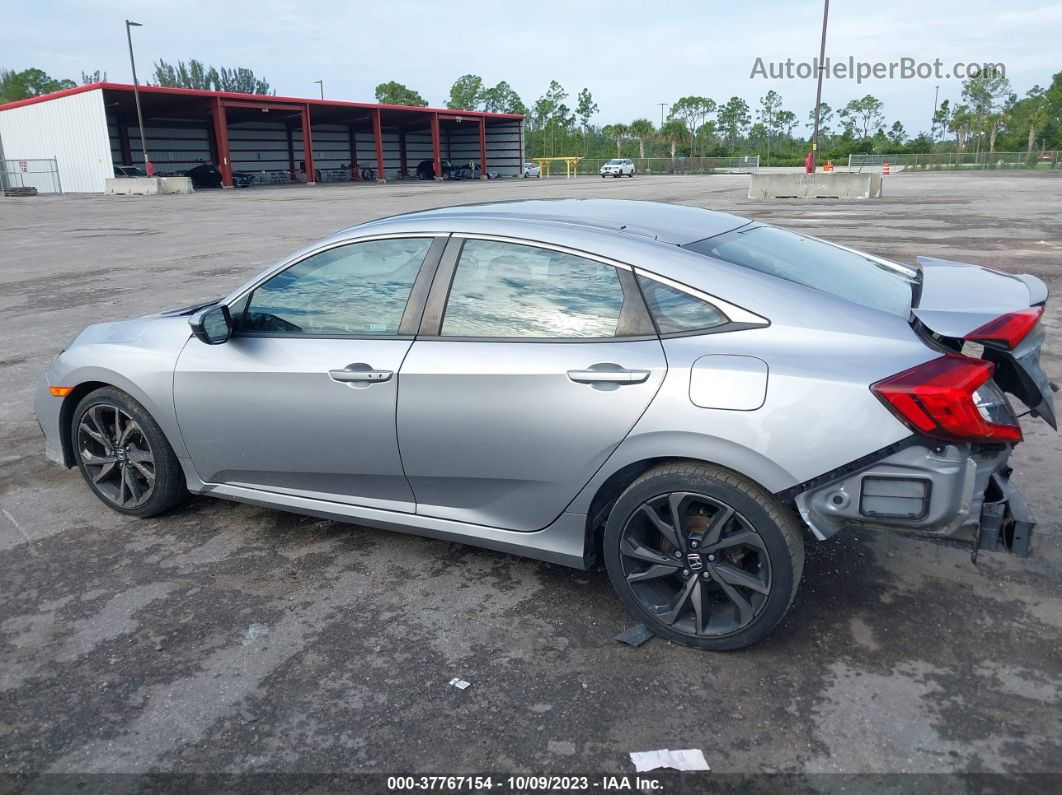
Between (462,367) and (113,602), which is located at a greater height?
(462,367)

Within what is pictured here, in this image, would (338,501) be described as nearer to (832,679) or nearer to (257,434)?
(257,434)

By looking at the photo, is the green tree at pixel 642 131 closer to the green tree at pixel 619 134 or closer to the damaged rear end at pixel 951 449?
the green tree at pixel 619 134

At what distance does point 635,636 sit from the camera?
3.08 meters

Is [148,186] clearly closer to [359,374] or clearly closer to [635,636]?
[359,374]

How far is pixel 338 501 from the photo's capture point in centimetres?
365

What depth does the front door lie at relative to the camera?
342cm

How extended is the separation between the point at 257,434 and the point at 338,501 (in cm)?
47

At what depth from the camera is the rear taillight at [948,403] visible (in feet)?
8.37

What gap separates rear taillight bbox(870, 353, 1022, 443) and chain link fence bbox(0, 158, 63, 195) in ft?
174

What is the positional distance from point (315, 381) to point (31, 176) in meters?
53.9

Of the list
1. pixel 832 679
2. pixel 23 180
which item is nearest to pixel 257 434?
pixel 832 679

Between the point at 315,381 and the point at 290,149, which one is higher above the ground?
the point at 290,149

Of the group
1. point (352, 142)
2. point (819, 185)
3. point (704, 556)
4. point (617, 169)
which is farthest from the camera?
point (352, 142)

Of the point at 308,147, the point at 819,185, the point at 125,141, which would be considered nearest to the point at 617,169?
the point at 308,147
